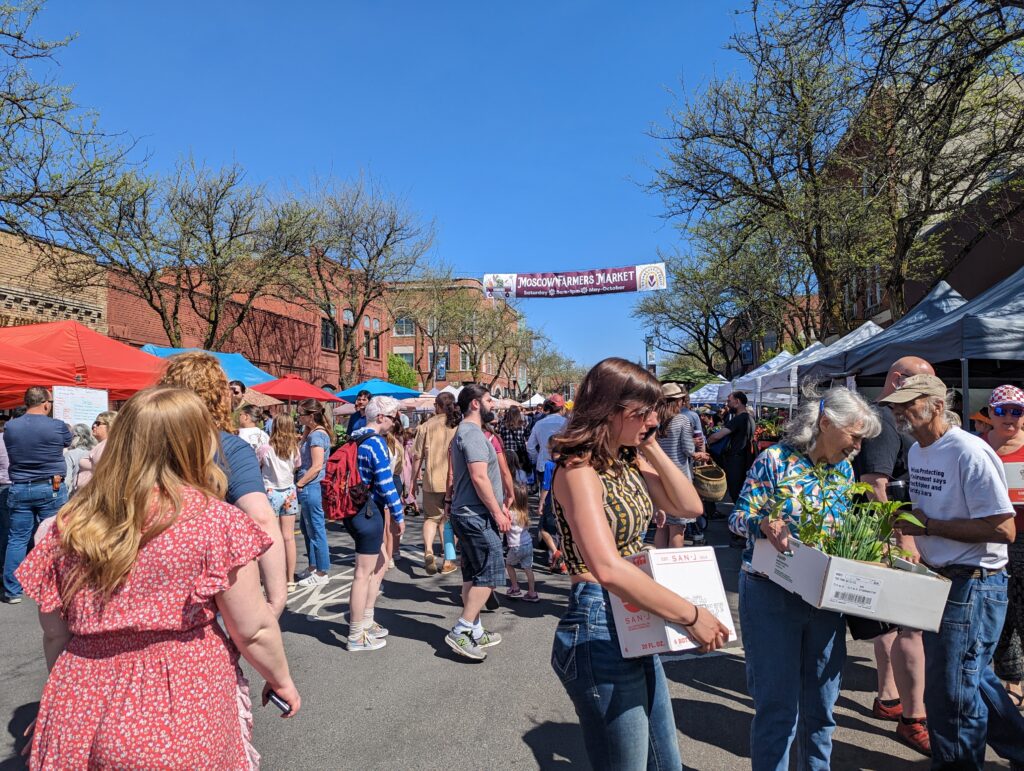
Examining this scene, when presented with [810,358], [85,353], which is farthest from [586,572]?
[810,358]

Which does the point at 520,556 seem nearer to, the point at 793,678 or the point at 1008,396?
the point at 793,678

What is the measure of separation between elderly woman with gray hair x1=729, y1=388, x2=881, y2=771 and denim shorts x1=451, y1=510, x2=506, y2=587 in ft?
7.62

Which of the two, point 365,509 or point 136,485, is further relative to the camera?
point 365,509

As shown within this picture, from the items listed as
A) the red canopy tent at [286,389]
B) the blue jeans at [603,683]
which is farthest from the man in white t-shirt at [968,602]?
the red canopy tent at [286,389]

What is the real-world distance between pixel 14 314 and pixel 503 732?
17642 millimetres

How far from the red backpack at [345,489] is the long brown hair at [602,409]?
3.17 m

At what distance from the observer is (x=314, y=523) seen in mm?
7172

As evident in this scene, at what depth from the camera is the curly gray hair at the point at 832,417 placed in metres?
2.76

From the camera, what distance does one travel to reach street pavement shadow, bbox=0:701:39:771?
328 centimetres

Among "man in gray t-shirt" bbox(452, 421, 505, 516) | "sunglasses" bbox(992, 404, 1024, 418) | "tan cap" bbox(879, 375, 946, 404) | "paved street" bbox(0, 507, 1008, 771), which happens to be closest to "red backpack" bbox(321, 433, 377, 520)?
"man in gray t-shirt" bbox(452, 421, 505, 516)

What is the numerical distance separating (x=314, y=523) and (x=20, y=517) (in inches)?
110

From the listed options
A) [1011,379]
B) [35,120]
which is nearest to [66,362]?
[35,120]

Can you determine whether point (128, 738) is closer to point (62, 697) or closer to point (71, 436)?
point (62, 697)

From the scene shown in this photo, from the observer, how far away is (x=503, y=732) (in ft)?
11.8
